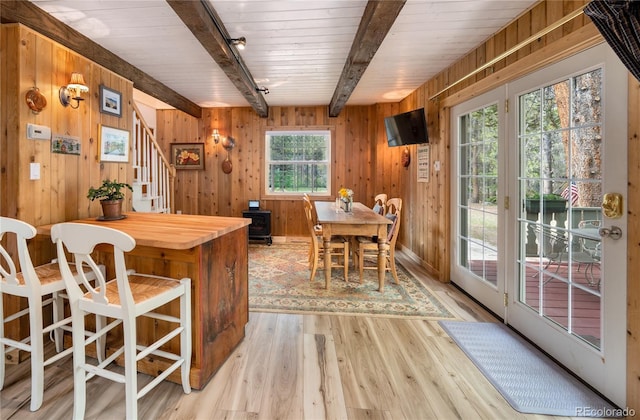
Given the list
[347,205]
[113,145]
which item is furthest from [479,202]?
[113,145]

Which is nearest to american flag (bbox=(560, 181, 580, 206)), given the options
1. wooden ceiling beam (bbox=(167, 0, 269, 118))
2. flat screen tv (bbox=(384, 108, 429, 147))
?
flat screen tv (bbox=(384, 108, 429, 147))

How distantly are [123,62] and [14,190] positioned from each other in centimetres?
186

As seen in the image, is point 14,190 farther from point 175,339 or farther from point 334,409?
point 334,409

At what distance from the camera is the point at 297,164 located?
18.1 ft

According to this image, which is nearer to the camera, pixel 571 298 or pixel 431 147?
pixel 571 298

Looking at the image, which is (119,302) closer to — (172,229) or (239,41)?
(172,229)

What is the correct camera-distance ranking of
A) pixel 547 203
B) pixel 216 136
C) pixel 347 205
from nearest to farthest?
pixel 547 203, pixel 347 205, pixel 216 136

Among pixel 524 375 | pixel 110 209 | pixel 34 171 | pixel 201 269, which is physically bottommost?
pixel 524 375

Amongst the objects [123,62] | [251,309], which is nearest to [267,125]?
[123,62]

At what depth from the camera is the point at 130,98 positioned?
9.91 ft

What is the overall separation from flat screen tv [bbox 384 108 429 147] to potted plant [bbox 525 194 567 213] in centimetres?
168

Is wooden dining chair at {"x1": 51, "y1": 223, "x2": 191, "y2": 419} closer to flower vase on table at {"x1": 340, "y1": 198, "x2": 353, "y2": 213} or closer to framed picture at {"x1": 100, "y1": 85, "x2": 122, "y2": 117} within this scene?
framed picture at {"x1": 100, "y1": 85, "x2": 122, "y2": 117}

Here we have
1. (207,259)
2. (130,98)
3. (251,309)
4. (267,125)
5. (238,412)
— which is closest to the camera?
(238,412)

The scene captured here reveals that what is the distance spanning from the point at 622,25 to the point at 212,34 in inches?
96.6
